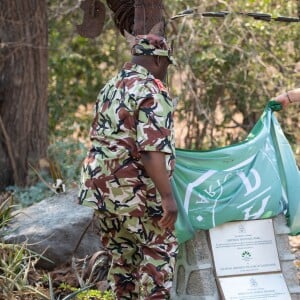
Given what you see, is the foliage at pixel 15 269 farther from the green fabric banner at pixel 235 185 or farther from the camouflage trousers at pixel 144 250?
the green fabric banner at pixel 235 185

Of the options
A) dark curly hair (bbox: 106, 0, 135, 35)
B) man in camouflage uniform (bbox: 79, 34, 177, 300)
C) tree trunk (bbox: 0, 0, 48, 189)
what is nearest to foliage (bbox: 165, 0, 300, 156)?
tree trunk (bbox: 0, 0, 48, 189)

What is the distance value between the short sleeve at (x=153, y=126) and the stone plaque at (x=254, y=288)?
116 centimetres

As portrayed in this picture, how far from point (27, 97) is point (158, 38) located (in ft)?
15.9

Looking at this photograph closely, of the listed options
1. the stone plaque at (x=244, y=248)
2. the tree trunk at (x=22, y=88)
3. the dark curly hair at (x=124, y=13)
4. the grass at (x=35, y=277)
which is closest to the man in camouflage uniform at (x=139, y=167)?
the stone plaque at (x=244, y=248)

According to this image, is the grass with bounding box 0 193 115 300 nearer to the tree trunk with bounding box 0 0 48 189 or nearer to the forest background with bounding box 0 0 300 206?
the forest background with bounding box 0 0 300 206

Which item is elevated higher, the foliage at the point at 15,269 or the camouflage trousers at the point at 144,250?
the camouflage trousers at the point at 144,250

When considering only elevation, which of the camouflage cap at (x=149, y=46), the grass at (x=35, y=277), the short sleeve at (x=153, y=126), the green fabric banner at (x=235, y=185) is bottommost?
the grass at (x=35, y=277)

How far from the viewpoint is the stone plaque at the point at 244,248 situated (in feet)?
17.3

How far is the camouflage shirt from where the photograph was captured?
4449 millimetres

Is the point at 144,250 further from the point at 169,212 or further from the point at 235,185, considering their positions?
the point at 235,185

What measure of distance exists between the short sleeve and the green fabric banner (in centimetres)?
80

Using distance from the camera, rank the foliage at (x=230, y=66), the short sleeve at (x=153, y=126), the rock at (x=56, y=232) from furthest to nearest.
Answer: the foliage at (x=230, y=66)
the rock at (x=56, y=232)
the short sleeve at (x=153, y=126)

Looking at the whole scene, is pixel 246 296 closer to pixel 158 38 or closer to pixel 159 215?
pixel 159 215

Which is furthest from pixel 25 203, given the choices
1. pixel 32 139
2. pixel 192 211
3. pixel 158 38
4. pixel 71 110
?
pixel 158 38
